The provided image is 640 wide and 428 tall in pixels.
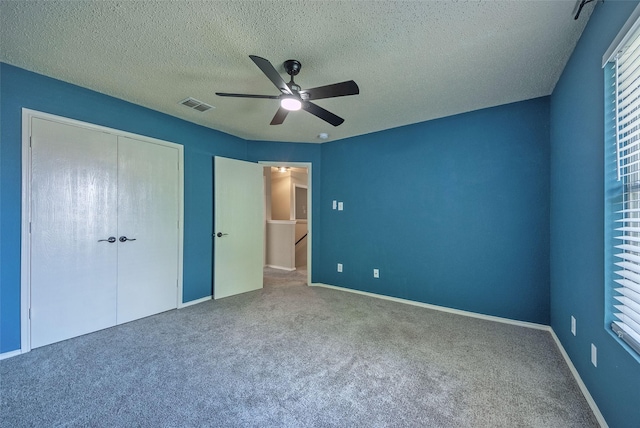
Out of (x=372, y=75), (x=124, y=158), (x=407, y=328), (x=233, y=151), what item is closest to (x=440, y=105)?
(x=372, y=75)

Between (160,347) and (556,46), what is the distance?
391cm

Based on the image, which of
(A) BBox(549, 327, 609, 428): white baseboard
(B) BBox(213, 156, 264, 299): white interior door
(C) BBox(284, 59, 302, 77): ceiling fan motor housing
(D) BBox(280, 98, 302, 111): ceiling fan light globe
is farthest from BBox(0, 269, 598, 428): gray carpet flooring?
(C) BBox(284, 59, 302, 77): ceiling fan motor housing

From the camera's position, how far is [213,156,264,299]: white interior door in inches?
145

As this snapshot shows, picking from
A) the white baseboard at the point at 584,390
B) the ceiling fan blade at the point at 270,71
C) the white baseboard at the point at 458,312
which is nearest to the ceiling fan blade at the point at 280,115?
the ceiling fan blade at the point at 270,71

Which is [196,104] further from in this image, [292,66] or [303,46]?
[303,46]

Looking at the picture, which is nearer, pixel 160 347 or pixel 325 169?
pixel 160 347

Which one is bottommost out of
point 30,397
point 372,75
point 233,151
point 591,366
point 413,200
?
point 30,397

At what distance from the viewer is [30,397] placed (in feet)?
5.52

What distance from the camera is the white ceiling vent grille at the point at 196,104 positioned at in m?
2.78

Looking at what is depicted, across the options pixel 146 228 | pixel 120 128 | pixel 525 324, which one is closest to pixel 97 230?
pixel 146 228

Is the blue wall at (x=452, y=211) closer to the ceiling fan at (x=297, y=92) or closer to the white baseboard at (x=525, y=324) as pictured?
the white baseboard at (x=525, y=324)

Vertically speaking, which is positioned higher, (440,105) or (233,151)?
(440,105)

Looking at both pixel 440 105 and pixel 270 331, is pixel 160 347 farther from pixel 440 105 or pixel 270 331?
pixel 440 105

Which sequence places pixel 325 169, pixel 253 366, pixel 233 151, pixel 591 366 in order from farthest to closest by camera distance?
pixel 325 169 → pixel 233 151 → pixel 253 366 → pixel 591 366
